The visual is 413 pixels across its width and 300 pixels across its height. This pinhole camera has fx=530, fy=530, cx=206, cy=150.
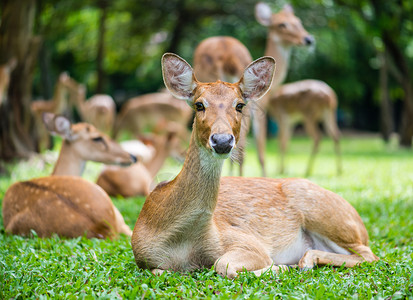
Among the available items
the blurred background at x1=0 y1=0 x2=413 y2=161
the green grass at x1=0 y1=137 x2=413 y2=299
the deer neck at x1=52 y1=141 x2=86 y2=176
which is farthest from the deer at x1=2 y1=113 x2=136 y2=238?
the blurred background at x1=0 y1=0 x2=413 y2=161

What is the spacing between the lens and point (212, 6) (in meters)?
18.0

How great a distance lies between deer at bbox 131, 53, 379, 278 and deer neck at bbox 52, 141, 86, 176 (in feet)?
9.02

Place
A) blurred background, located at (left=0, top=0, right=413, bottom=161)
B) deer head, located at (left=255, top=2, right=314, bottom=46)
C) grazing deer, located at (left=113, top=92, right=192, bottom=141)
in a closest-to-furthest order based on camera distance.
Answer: deer head, located at (left=255, top=2, right=314, bottom=46)
blurred background, located at (left=0, top=0, right=413, bottom=161)
grazing deer, located at (left=113, top=92, right=192, bottom=141)

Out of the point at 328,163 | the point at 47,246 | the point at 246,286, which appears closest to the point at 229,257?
the point at 246,286

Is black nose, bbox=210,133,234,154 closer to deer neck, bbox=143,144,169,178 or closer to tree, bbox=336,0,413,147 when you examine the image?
deer neck, bbox=143,144,169,178

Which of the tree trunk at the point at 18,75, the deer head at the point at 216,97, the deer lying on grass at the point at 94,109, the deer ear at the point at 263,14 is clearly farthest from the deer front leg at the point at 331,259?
the deer lying on grass at the point at 94,109

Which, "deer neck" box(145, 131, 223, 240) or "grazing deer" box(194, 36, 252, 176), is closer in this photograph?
"deer neck" box(145, 131, 223, 240)

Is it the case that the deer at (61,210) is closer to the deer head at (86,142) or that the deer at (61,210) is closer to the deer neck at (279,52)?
the deer head at (86,142)

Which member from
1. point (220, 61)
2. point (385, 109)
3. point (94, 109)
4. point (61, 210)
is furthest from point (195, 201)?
point (385, 109)

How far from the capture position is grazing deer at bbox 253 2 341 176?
876 cm

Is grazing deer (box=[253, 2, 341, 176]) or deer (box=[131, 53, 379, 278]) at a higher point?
deer (box=[131, 53, 379, 278])

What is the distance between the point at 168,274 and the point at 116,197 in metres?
4.31

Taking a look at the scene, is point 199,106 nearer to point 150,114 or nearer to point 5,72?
point 5,72

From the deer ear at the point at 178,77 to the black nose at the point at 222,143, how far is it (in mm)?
592
